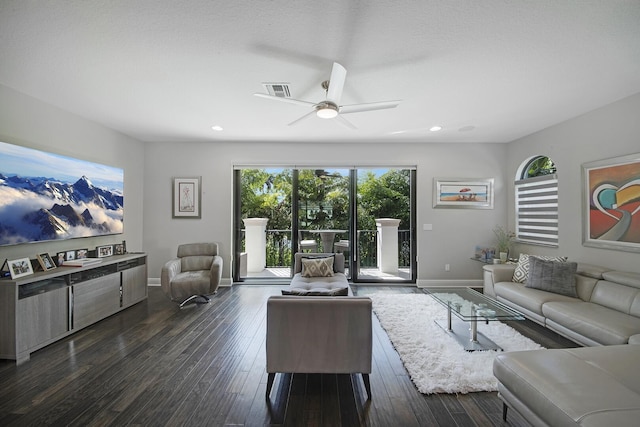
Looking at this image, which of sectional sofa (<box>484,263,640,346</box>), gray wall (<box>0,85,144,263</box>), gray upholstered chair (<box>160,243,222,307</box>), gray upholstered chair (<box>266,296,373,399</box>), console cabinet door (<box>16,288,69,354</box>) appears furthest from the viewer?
gray upholstered chair (<box>160,243,222,307</box>)

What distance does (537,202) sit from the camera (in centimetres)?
423

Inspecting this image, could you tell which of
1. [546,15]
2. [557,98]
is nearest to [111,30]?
[546,15]

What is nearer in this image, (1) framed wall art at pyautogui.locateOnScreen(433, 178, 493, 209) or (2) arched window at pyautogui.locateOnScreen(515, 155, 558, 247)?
(2) arched window at pyautogui.locateOnScreen(515, 155, 558, 247)

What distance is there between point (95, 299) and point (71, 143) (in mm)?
2093

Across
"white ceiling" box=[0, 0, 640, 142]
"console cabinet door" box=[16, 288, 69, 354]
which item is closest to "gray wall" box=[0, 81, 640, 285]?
"white ceiling" box=[0, 0, 640, 142]

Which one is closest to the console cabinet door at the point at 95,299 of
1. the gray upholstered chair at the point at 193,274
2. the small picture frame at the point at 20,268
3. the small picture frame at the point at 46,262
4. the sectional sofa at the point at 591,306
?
the small picture frame at the point at 46,262

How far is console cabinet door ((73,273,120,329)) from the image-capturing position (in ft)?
9.79

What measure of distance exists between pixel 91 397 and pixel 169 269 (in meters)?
1.93

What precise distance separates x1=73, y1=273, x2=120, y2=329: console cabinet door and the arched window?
631 cm

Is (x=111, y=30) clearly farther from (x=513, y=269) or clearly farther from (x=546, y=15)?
(x=513, y=269)

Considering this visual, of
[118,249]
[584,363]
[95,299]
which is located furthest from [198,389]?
[118,249]

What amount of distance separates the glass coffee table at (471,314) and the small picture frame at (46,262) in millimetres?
4449

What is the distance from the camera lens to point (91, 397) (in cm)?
196

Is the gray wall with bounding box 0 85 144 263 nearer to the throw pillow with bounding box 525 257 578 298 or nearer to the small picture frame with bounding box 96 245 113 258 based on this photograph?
the small picture frame with bounding box 96 245 113 258
